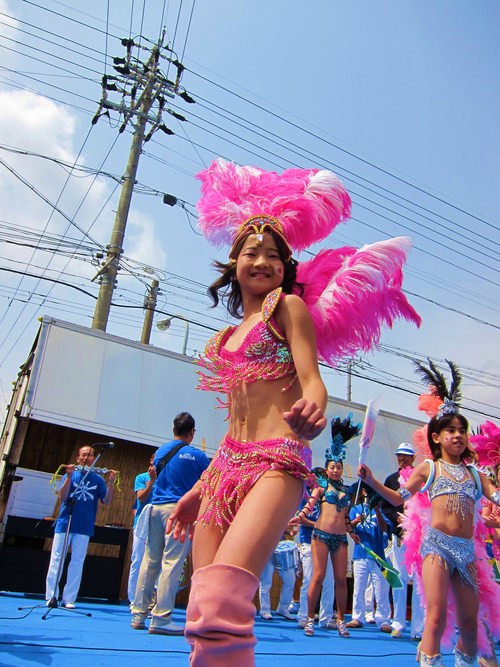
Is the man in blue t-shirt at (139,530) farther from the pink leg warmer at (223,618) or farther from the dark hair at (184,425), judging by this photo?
the pink leg warmer at (223,618)

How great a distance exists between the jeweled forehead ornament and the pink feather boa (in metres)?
2.60

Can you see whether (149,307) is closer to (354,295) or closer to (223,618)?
(354,295)

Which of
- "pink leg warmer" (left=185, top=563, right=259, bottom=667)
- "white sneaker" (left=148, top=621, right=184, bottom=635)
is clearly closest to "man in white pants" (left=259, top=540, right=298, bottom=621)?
"white sneaker" (left=148, top=621, right=184, bottom=635)

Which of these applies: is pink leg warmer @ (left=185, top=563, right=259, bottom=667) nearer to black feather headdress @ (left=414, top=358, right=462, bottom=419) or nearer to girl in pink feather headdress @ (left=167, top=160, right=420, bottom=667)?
girl in pink feather headdress @ (left=167, top=160, right=420, bottom=667)

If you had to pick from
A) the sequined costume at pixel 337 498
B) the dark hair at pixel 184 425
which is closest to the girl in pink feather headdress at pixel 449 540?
the dark hair at pixel 184 425

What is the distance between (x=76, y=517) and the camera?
6676 millimetres

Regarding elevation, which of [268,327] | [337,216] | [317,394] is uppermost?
[337,216]

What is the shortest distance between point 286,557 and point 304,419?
672 centimetres

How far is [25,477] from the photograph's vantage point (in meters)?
9.26

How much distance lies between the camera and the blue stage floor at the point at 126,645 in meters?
3.58

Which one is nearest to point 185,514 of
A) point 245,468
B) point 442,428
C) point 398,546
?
point 245,468

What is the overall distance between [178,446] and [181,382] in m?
4.81

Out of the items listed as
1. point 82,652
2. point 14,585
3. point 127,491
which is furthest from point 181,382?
point 82,652

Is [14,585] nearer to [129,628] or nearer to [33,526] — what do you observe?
[33,526]
